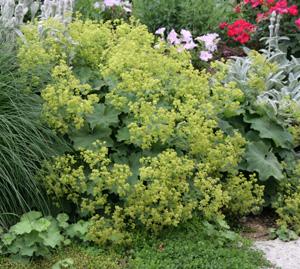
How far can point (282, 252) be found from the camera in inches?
186

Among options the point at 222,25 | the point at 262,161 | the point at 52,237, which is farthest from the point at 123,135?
the point at 222,25

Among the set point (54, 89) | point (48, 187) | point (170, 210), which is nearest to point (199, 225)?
point (170, 210)

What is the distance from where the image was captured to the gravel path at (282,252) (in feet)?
14.9

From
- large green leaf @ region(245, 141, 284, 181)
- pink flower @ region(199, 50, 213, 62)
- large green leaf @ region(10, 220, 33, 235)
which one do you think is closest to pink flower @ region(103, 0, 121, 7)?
pink flower @ region(199, 50, 213, 62)

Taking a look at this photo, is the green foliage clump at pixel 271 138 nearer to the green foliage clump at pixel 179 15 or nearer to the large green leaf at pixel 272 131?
the large green leaf at pixel 272 131

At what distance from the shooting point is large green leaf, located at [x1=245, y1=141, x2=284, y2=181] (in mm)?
5148

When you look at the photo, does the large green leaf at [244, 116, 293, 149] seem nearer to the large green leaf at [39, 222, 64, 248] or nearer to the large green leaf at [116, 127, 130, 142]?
the large green leaf at [116, 127, 130, 142]

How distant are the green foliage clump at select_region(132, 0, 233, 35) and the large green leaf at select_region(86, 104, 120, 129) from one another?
305 cm

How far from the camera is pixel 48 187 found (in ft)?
15.4

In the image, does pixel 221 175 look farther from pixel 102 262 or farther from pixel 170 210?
pixel 102 262

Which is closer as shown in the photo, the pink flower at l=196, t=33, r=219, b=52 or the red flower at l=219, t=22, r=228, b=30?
the pink flower at l=196, t=33, r=219, b=52

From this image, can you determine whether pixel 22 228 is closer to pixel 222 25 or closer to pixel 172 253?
pixel 172 253

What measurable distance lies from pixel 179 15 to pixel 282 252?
3.78 m

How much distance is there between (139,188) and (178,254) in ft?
1.68
